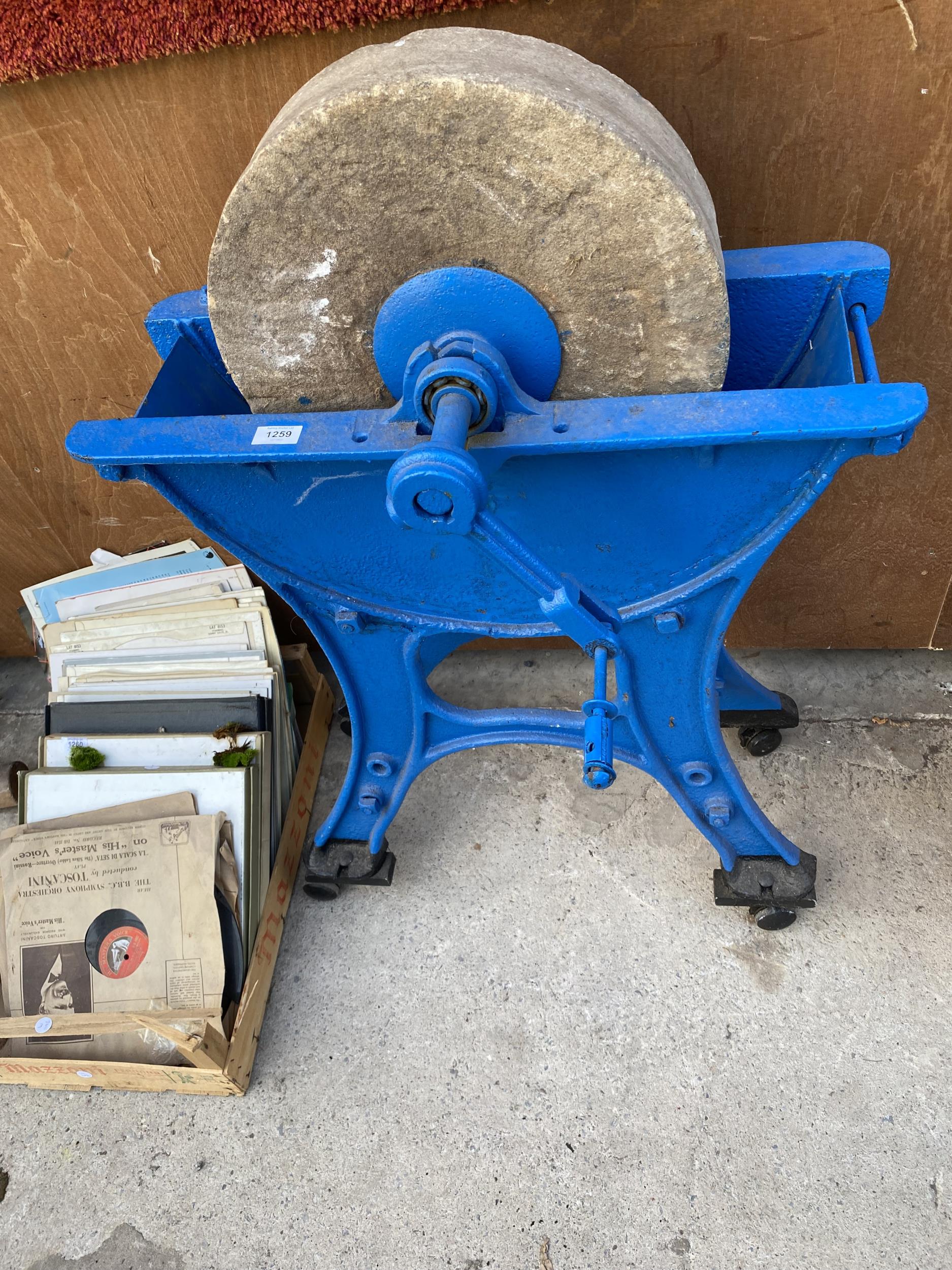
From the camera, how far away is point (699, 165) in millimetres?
1744

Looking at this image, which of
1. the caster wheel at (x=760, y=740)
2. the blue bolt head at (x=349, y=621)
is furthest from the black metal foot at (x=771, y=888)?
the blue bolt head at (x=349, y=621)

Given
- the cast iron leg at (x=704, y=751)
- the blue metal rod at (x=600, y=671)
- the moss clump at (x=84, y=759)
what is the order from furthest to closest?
the moss clump at (x=84, y=759) < the cast iron leg at (x=704, y=751) < the blue metal rod at (x=600, y=671)

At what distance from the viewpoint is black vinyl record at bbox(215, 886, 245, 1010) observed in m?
1.98

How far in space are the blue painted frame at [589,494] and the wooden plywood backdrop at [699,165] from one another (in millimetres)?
339

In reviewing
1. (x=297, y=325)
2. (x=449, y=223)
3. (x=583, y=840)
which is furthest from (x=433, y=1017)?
(x=449, y=223)

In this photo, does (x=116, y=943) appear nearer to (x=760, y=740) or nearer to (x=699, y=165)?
(x=760, y=740)

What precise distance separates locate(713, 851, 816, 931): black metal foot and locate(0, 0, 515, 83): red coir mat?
1.80 meters

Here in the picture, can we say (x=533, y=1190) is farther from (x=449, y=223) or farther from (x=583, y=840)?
(x=449, y=223)

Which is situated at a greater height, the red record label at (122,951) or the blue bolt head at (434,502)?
the blue bolt head at (434,502)

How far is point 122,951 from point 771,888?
1441mm

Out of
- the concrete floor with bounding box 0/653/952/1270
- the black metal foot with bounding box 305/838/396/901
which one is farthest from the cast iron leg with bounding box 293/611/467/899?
the concrete floor with bounding box 0/653/952/1270

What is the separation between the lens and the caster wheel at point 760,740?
2359mm

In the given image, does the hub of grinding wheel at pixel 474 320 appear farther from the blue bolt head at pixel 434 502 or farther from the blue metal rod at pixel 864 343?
the blue metal rod at pixel 864 343

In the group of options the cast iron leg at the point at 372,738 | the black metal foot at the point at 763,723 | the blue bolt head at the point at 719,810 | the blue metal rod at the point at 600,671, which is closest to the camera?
the blue metal rod at the point at 600,671
